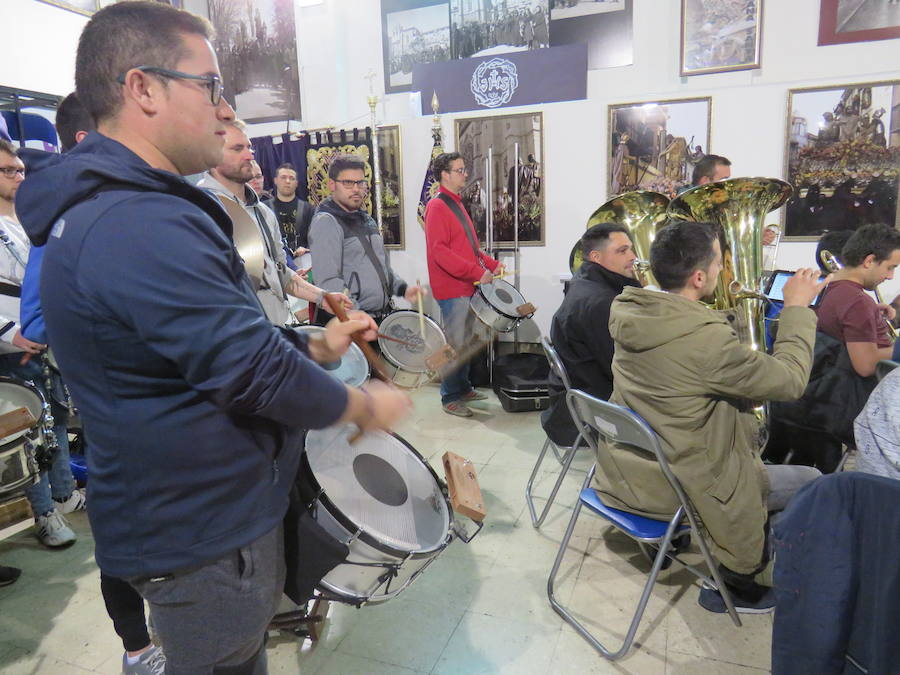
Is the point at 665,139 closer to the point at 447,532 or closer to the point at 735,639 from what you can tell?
the point at 735,639

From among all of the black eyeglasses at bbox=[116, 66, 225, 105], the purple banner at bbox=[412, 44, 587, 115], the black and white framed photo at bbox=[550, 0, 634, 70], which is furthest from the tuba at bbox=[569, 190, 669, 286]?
the black eyeglasses at bbox=[116, 66, 225, 105]

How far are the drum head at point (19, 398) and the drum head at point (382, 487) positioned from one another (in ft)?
4.53

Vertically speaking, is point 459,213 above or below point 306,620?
above

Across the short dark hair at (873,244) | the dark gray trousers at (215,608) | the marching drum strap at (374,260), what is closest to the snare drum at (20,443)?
the dark gray trousers at (215,608)

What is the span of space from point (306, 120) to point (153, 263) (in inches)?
257

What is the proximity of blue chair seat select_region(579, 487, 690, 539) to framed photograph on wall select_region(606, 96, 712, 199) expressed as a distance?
3675 mm

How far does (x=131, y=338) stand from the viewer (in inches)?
36.3

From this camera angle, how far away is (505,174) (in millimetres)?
5578

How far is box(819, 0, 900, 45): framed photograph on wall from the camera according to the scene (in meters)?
4.59

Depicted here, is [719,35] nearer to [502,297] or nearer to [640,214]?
[640,214]

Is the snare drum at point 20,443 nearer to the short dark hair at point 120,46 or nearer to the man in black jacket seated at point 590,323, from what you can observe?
the short dark hair at point 120,46

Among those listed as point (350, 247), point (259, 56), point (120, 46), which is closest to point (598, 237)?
point (350, 247)

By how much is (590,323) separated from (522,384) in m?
1.90

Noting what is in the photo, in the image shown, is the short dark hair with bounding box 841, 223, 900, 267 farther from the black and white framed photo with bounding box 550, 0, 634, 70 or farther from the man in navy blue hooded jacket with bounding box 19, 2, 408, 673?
the black and white framed photo with bounding box 550, 0, 634, 70
